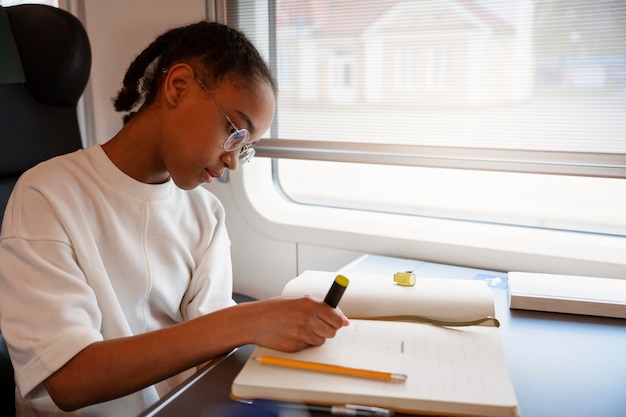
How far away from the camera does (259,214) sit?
1.76 metres

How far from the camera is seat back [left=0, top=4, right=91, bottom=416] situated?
4.17 feet

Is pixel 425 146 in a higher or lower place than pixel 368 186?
higher

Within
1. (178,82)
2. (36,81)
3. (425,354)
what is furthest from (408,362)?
(36,81)

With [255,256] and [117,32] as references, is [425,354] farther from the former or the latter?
[117,32]

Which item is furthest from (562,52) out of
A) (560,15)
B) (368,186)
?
(368,186)

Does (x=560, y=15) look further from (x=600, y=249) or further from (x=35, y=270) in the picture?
(x=35, y=270)

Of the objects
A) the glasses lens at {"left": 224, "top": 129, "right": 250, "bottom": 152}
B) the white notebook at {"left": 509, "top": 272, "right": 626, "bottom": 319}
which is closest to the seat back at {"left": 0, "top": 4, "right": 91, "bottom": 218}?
the glasses lens at {"left": 224, "top": 129, "right": 250, "bottom": 152}

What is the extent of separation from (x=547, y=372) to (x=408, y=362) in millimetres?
236

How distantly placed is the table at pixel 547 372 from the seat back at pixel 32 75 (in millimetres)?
723

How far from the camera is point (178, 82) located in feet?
3.36

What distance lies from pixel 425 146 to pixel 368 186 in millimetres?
314

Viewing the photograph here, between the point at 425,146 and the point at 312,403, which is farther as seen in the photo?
the point at 425,146

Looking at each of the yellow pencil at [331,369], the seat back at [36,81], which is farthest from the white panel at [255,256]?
the yellow pencil at [331,369]

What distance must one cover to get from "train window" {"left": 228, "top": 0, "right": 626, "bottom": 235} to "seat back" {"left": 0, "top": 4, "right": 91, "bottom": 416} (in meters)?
0.54
